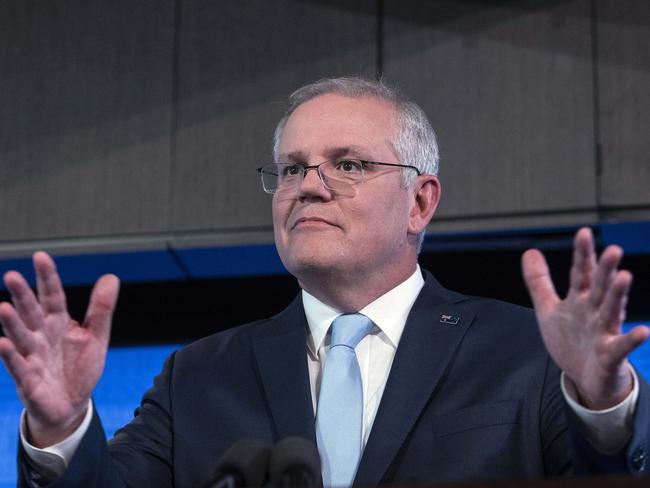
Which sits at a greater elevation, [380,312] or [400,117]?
[400,117]

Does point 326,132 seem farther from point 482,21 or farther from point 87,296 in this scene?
point 87,296

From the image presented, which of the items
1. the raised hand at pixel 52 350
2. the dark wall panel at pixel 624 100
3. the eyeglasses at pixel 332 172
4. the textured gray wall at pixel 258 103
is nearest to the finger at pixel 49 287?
the raised hand at pixel 52 350

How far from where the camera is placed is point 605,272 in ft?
4.16

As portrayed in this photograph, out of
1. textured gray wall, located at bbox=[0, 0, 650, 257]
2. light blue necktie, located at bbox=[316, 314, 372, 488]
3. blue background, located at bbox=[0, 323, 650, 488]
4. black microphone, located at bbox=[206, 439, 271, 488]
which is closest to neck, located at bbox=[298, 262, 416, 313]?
light blue necktie, located at bbox=[316, 314, 372, 488]

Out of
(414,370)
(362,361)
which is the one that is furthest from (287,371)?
(414,370)

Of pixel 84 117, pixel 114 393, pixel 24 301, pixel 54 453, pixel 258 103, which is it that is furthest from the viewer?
pixel 84 117

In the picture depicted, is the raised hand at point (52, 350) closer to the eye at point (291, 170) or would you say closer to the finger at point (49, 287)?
the finger at point (49, 287)

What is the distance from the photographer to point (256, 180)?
3.39 metres

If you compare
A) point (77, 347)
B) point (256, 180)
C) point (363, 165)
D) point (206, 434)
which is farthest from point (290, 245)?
point (256, 180)

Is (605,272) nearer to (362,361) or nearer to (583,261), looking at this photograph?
(583,261)

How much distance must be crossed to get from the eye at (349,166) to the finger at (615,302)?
2.89 feet

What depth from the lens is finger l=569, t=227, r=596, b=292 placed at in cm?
128

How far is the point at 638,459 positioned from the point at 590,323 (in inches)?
8.8

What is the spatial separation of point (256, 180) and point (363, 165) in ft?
4.37
